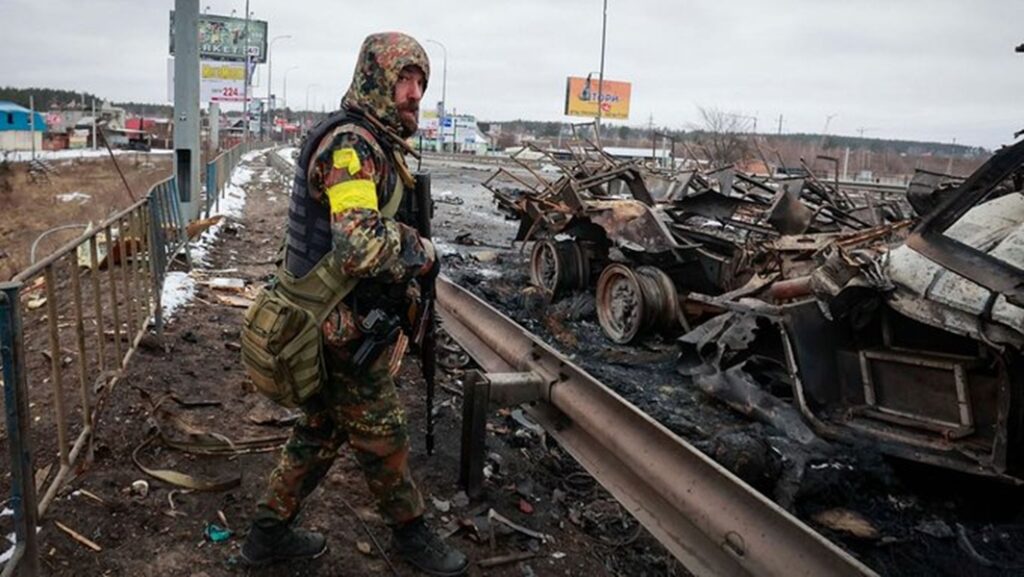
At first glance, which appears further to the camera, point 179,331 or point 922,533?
point 179,331

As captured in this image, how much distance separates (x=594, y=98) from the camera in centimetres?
6825

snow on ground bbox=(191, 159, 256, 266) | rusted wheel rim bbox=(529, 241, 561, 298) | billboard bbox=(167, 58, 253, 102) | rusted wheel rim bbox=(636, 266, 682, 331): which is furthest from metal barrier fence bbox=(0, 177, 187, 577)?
billboard bbox=(167, 58, 253, 102)

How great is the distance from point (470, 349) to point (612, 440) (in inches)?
71.5

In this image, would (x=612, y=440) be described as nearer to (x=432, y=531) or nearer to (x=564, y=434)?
(x=564, y=434)

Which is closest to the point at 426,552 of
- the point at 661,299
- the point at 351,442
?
the point at 351,442

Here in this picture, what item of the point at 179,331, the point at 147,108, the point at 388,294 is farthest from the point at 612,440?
the point at 147,108

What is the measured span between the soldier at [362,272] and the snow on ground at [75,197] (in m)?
19.4

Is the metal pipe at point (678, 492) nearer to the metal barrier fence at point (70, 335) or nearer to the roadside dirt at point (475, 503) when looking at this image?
the roadside dirt at point (475, 503)

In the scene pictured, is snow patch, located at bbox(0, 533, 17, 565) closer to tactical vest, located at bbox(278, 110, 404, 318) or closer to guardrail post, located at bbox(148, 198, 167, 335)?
tactical vest, located at bbox(278, 110, 404, 318)

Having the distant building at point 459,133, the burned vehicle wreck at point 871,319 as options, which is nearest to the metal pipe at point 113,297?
the burned vehicle wreck at point 871,319

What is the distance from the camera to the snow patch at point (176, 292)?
19.1ft

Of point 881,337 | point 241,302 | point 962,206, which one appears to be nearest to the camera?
point 962,206

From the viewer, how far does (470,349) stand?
14.9ft

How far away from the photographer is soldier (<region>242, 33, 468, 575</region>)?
2.35m
